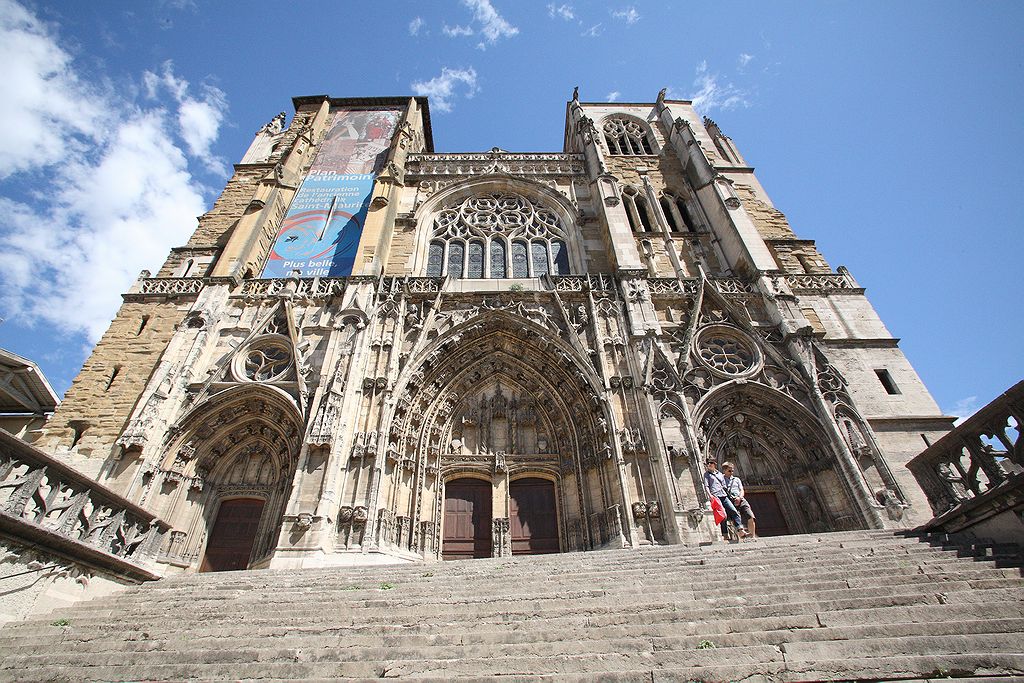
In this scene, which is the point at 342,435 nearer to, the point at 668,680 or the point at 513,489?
the point at 513,489

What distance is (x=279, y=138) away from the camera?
20.0 meters

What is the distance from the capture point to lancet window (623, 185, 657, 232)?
51.9 ft

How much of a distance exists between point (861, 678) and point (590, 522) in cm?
709

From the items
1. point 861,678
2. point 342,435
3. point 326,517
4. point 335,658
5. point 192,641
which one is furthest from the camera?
point 342,435

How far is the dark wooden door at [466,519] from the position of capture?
10273 mm

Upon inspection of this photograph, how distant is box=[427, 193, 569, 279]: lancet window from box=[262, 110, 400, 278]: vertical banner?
271cm

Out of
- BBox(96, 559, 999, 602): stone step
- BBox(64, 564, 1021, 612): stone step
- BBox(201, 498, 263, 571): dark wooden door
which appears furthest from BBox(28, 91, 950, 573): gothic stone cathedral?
BBox(64, 564, 1021, 612): stone step

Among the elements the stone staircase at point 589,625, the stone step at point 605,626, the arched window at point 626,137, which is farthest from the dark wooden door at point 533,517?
the arched window at point 626,137

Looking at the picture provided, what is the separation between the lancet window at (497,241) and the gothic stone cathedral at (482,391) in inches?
5.8

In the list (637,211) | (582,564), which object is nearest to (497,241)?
(637,211)

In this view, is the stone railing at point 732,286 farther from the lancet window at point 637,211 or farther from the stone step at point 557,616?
the stone step at point 557,616

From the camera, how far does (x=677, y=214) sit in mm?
16422

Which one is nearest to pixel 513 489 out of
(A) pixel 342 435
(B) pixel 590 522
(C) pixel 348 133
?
(B) pixel 590 522

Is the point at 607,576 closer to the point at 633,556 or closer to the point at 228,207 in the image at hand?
the point at 633,556
